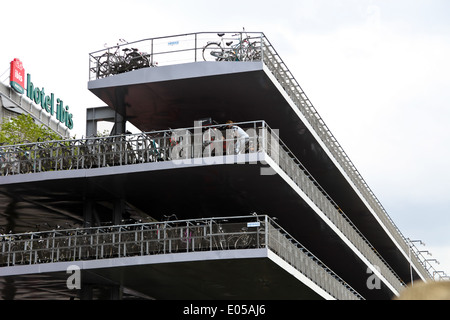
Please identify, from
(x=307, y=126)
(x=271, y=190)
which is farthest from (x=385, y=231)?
(x=271, y=190)

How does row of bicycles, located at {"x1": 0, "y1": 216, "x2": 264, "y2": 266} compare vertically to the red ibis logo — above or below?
below

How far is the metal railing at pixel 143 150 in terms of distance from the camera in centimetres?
2269

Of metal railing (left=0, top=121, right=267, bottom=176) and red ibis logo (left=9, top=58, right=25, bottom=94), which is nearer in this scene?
metal railing (left=0, top=121, right=267, bottom=176)

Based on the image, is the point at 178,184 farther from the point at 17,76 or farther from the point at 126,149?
the point at 17,76

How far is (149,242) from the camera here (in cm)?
2233

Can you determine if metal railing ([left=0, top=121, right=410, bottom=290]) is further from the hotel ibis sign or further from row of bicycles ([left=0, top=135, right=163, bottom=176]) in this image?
the hotel ibis sign

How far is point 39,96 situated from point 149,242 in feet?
141

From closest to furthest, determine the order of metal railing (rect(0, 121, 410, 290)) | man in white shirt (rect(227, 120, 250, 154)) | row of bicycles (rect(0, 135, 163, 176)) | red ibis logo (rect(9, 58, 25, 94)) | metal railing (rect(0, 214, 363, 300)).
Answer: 1. metal railing (rect(0, 214, 363, 300))
2. man in white shirt (rect(227, 120, 250, 154))
3. metal railing (rect(0, 121, 410, 290))
4. row of bicycles (rect(0, 135, 163, 176))
5. red ibis logo (rect(9, 58, 25, 94))

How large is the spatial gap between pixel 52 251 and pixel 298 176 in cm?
871

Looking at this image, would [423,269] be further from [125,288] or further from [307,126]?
[125,288]

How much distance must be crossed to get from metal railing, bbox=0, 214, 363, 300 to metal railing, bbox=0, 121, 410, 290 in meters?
2.07

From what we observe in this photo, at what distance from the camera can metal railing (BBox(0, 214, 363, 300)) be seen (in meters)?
21.5

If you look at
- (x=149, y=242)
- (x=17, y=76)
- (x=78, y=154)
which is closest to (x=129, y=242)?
(x=149, y=242)

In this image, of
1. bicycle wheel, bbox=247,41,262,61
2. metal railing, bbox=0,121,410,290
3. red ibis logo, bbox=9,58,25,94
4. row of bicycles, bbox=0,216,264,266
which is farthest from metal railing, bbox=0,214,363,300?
red ibis logo, bbox=9,58,25,94
